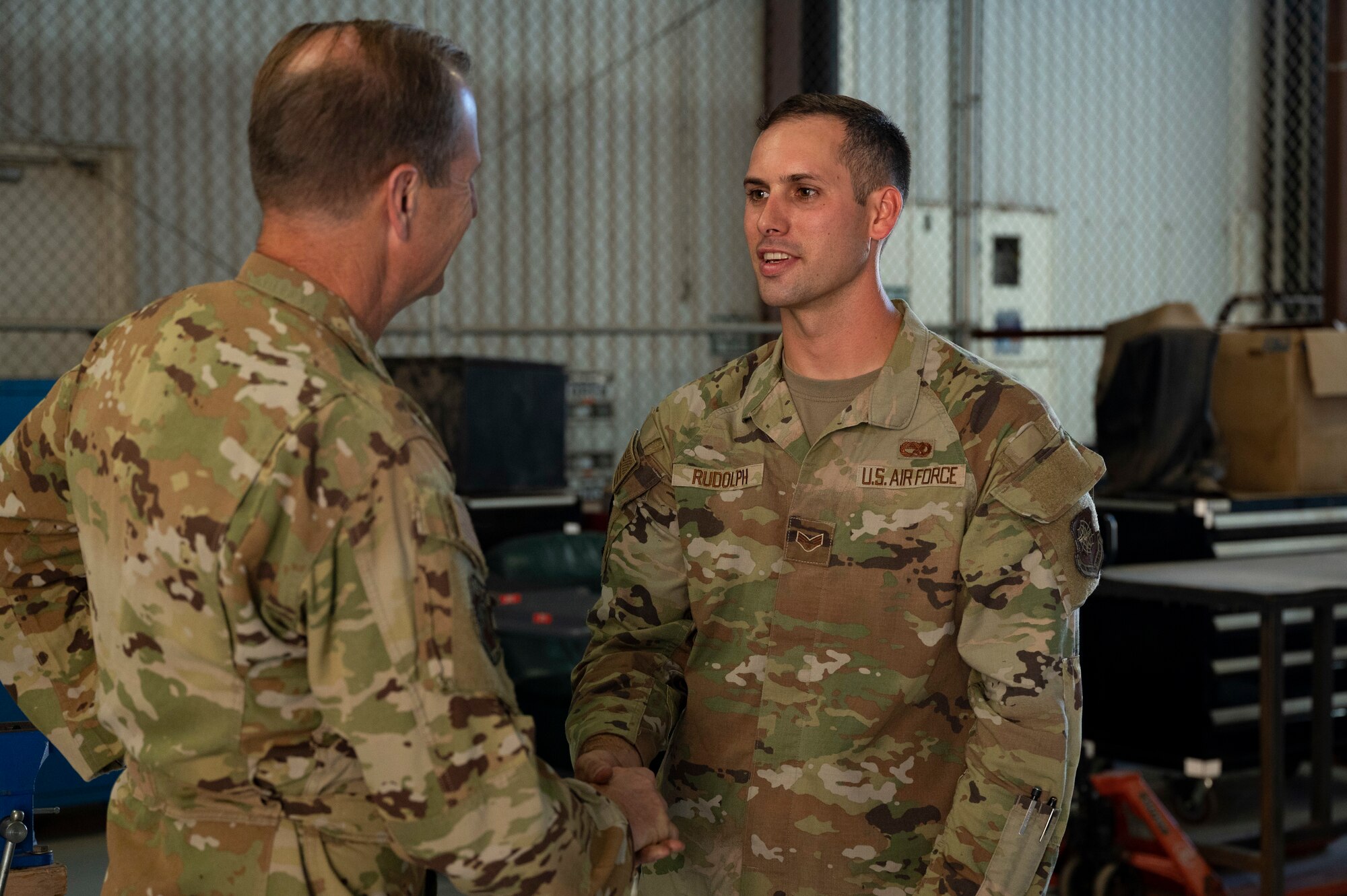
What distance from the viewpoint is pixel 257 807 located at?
3.88 feet

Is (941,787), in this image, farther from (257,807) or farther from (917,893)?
(257,807)

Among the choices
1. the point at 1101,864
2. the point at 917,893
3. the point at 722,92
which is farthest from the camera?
the point at 722,92

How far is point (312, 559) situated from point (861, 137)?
1017mm

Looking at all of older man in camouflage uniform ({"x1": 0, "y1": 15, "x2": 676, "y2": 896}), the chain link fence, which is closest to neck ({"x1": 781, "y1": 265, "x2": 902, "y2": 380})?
older man in camouflage uniform ({"x1": 0, "y1": 15, "x2": 676, "y2": 896})

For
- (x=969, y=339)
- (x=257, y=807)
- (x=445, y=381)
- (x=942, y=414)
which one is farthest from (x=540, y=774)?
(x=969, y=339)

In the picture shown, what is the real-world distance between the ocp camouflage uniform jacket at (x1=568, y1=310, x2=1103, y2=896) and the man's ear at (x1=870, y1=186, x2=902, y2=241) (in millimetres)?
130

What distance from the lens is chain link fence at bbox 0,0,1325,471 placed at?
6.02 m

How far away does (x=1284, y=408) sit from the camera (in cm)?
470

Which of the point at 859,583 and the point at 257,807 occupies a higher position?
the point at 859,583

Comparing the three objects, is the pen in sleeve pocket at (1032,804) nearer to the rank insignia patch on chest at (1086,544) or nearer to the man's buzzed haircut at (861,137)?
the rank insignia patch on chest at (1086,544)

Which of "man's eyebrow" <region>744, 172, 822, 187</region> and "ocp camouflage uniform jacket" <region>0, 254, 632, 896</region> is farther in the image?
"man's eyebrow" <region>744, 172, 822, 187</region>

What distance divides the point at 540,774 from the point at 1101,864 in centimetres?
275

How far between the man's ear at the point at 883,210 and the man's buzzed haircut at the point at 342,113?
2.52ft

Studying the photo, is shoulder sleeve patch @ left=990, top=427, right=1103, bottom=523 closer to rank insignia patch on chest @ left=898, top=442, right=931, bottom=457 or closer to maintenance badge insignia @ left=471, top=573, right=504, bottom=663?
rank insignia patch on chest @ left=898, top=442, right=931, bottom=457
